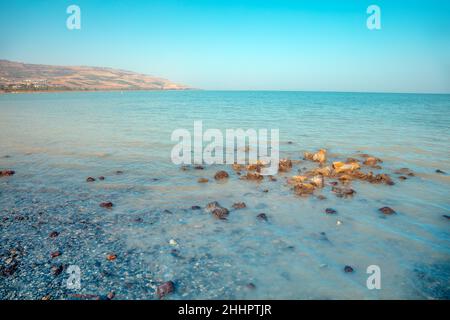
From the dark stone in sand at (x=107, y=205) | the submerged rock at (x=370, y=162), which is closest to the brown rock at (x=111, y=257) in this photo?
the dark stone in sand at (x=107, y=205)

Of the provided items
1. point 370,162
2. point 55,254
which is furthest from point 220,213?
point 370,162

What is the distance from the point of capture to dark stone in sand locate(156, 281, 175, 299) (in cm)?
576

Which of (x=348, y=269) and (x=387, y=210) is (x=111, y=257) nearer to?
(x=348, y=269)

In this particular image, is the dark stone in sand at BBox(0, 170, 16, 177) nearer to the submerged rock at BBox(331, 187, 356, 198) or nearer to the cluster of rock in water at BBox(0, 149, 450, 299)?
the cluster of rock in water at BBox(0, 149, 450, 299)

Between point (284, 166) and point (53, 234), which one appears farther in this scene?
point (284, 166)

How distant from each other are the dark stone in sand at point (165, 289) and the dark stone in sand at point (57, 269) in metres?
2.43

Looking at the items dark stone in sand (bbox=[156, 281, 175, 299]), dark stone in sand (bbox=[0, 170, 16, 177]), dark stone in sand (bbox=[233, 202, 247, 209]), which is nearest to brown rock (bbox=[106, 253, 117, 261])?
dark stone in sand (bbox=[156, 281, 175, 299])

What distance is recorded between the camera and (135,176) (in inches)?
533

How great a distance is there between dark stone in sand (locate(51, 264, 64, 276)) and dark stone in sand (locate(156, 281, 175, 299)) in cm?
243

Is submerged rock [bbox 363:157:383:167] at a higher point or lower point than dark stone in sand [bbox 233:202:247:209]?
higher

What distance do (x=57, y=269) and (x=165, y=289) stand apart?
269 cm

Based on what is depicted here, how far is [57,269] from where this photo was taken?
639 cm

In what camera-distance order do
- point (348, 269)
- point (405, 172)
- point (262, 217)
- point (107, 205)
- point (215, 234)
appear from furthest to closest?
point (405, 172) → point (107, 205) → point (262, 217) → point (215, 234) → point (348, 269)
